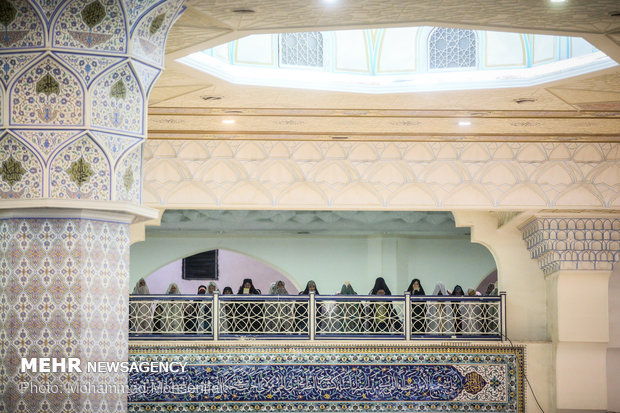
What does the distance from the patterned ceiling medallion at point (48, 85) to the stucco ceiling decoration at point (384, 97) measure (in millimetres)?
1188

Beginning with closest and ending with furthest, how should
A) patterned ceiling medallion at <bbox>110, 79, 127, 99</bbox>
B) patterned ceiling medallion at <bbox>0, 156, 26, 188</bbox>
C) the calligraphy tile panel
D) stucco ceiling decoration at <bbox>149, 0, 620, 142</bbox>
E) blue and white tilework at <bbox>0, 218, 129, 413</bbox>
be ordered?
blue and white tilework at <bbox>0, 218, 129, 413</bbox>, patterned ceiling medallion at <bbox>0, 156, 26, 188</bbox>, patterned ceiling medallion at <bbox>110, 79, 127, 99</bbox>, stucco ceiling decoration at <bbox>149, 0, 620, 142</bbox>, the calligraphy tile panel

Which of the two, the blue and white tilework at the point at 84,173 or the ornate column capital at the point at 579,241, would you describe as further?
the ornate column capital at the point at 579,241

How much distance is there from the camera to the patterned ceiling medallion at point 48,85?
5.27 meters

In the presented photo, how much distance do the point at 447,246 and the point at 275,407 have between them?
4952 millimetres

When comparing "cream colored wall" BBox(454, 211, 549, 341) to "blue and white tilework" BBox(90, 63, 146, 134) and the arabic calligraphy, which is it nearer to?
the arabic calligraphy

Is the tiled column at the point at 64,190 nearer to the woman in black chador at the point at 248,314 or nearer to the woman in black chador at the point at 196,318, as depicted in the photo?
the woman in black chador at the point at 196,318

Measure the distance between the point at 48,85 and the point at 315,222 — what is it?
886 centimetres

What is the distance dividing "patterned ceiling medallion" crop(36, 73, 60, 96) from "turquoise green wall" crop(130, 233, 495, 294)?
8.98 metres

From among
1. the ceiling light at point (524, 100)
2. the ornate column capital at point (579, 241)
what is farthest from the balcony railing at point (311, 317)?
the ceiling light at point (524, 100)

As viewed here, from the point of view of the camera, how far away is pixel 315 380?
10.5 meters

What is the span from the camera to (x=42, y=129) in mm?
5234

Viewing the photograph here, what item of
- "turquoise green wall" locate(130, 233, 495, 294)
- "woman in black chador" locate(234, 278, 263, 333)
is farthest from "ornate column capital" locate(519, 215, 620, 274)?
"turquoise green wall" locate(130, 233, 495, 294)

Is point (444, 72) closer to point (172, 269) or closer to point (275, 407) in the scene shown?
point (275, 407)

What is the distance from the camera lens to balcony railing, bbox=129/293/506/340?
10.6 meters
